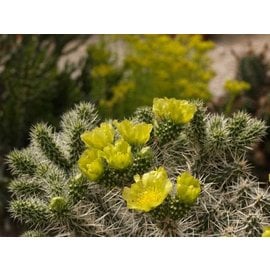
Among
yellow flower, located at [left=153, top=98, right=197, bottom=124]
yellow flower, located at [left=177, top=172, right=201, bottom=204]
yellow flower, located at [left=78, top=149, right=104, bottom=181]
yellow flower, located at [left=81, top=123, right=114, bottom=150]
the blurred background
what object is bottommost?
yellow flower, located at [left=177, top=172, right=201, bottom=204]

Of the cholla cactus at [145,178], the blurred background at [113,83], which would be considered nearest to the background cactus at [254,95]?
the blurred background at [113,83]

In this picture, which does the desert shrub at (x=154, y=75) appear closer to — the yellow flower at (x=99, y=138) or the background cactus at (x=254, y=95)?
the background cactus at (x=254, y=95)

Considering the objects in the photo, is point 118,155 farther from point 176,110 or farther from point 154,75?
point 154,75

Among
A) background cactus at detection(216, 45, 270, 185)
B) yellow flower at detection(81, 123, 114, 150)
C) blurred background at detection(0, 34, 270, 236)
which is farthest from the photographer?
background cactus at detection(216, 45, 270, 185)

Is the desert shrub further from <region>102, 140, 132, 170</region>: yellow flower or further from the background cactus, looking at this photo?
<region>102, 140, 132, 170</region>: yellow flower

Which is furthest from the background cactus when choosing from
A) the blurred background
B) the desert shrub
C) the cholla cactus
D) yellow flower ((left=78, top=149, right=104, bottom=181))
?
yellow flower ((left=78, top=149, right=104, bottom=181))

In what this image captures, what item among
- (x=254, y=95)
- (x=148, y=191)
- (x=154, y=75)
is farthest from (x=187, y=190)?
(x=254, y=95)
